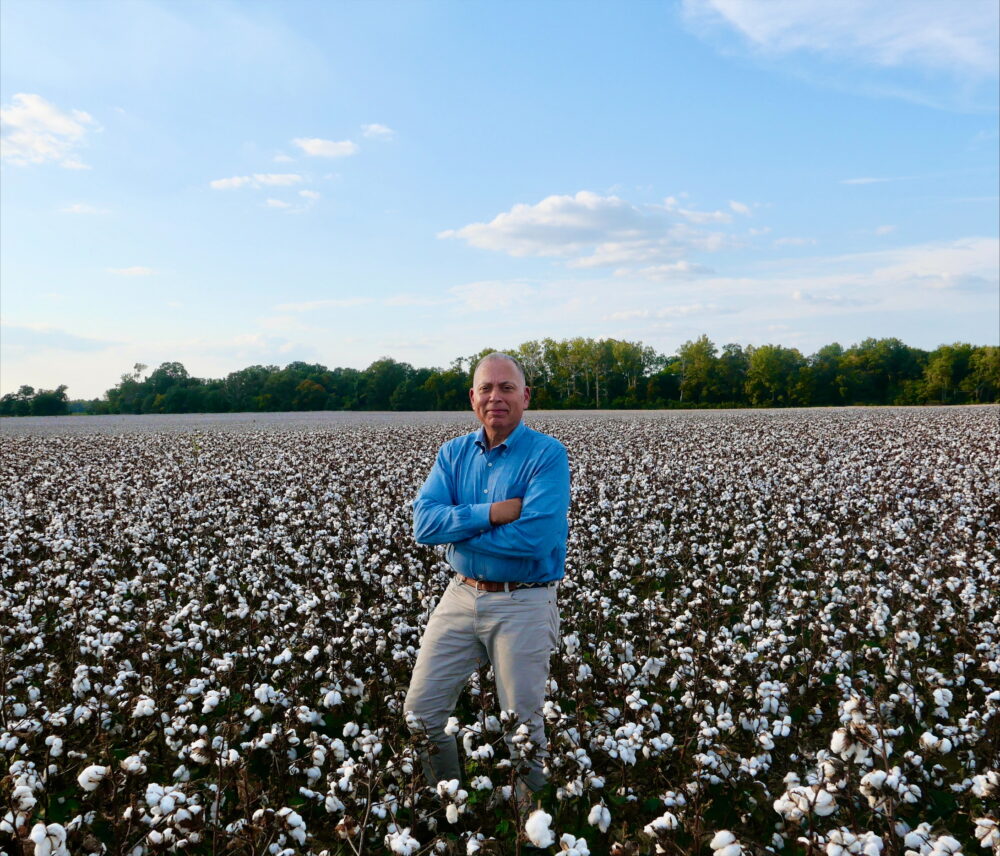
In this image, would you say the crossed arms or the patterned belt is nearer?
the crossed arms

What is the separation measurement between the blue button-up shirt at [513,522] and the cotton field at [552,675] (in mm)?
767

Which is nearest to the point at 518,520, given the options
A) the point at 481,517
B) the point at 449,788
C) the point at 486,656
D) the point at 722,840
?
the point at 481,517

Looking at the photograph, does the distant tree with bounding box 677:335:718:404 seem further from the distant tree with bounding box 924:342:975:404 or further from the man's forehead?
the man's forehead

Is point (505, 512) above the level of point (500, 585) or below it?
above

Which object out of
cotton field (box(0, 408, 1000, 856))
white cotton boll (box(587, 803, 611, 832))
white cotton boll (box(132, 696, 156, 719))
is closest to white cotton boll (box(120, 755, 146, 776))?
cotton field (box(0, 408, 1000, 856))

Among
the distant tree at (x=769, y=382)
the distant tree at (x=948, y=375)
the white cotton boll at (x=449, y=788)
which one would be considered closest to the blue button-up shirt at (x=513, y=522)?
the white cotton boll at (x=449, y=788)

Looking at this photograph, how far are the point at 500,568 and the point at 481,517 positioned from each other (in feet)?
0.92

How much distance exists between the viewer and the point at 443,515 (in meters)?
3.87

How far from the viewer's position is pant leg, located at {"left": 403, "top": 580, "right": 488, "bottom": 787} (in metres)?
3.85

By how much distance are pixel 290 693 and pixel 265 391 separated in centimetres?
A: 9318

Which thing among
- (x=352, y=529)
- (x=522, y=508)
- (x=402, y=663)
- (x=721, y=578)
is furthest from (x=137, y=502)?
(x=522, y=508)

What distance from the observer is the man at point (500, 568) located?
3660mm

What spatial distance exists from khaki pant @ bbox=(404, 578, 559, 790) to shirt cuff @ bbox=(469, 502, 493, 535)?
35cm

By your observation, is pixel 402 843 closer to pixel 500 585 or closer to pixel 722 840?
pixel 722 840
